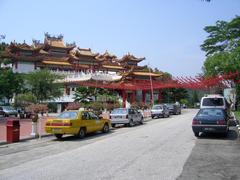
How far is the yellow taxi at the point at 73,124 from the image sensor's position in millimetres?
16969

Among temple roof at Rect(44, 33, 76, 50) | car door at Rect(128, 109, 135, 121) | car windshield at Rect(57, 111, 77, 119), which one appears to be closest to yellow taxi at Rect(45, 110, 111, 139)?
car windshield at Rect(57, 111, 77, 119)

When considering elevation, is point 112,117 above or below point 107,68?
below

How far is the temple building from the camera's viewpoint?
60469mm

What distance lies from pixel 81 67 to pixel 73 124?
2308 inches

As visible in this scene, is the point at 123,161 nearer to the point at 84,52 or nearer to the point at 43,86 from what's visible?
the point at 43,86

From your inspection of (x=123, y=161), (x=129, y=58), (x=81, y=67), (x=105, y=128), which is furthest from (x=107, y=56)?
(x=123, y=161)

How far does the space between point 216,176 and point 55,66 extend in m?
64.3

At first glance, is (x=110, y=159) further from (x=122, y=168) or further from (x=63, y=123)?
(x=63, y=123)

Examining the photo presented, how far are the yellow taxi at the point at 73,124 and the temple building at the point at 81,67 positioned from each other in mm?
35505

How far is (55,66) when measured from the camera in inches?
2776

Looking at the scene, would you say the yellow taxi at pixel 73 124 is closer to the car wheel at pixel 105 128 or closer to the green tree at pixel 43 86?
the car wheel at pixel 105 128

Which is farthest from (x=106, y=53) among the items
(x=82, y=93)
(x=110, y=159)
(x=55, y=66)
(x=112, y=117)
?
(x=110, y=159)

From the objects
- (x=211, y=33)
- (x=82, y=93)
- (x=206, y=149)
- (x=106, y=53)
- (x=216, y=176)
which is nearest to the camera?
(x=216, y=176)

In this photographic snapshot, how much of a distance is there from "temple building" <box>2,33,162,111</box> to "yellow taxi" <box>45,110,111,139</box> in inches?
1398
